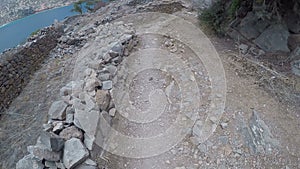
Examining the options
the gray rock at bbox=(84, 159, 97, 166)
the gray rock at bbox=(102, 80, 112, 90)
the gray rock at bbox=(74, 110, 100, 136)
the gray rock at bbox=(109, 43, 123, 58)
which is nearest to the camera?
the gray rock at bbox=(84, 159, 97, 166)

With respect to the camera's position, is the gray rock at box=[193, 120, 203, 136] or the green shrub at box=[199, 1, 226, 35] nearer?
the gray rock at box=[193, 120, 203, 136]

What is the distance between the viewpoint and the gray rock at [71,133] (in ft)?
10.5

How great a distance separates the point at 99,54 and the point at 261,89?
9.17ft

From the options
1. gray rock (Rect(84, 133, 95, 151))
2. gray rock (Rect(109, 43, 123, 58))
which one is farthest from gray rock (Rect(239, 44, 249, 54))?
gray rock (Rect(84, 133, 95, 151))

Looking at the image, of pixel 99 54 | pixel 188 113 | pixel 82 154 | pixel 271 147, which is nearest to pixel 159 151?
pixel 188 113

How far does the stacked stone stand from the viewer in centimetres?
586

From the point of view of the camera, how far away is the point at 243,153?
3285mm

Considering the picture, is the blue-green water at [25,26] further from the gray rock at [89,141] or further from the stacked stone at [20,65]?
the gray rock at [89,141]

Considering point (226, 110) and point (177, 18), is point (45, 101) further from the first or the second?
point (177, 18)

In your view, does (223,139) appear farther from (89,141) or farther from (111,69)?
(111,69)

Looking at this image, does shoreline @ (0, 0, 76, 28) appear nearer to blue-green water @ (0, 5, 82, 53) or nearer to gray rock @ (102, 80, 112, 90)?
blue-green water @ (0, 5, 82, 53)

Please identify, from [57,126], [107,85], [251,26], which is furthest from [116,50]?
[251,26]

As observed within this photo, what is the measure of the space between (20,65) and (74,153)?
4.48 m

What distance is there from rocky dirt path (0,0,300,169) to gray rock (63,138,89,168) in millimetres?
191
